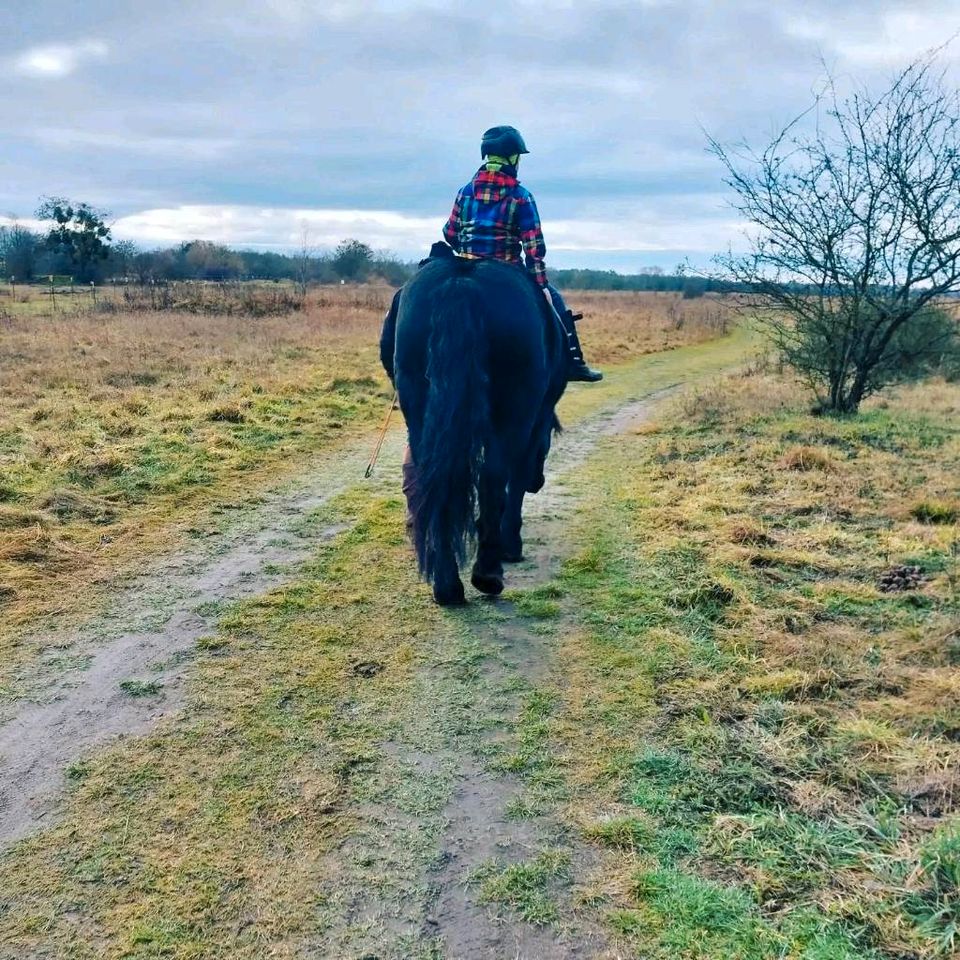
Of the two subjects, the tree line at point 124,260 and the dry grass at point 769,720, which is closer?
the dry grass at point 769,720

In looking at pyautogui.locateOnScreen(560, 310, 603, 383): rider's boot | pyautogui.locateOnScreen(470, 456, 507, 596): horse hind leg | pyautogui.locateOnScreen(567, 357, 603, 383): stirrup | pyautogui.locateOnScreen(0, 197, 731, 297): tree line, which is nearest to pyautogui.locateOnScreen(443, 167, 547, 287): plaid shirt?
pyautogui.locateOnScreen(560, 310, 603, 383): rider's boot

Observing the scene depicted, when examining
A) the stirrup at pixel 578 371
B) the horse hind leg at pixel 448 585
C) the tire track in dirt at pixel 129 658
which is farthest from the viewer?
the stirrup at pixel 578 371

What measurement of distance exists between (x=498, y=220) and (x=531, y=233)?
223 mm

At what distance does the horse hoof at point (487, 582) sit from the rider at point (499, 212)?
177cm

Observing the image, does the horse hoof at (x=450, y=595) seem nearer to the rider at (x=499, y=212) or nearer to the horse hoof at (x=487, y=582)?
the horse hoof at (x=487, y=582)

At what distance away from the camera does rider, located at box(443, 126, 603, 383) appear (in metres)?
4.82

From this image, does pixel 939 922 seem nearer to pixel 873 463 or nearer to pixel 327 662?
pixel 327 662

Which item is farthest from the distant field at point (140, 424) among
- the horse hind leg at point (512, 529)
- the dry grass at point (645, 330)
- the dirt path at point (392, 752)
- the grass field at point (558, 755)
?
the horse hind leg at point (512, 529)

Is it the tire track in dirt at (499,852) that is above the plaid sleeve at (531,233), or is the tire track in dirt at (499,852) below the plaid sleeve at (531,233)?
below

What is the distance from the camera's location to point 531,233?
4.84m

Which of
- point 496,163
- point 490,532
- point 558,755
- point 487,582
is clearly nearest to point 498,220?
point 496,163

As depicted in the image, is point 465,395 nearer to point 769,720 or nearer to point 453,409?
point 453,409

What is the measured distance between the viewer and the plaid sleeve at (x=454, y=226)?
16.1 ft

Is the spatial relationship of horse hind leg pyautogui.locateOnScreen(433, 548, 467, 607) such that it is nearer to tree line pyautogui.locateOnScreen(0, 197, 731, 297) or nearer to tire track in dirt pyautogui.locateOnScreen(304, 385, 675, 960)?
tire track in dirt pyautogui.locateOnScreen(304, 385, 675, 960)
